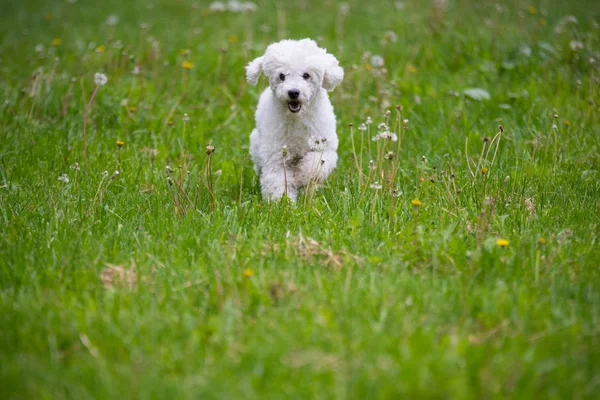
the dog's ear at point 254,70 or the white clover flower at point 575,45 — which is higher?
the white clover flower at point 575,45

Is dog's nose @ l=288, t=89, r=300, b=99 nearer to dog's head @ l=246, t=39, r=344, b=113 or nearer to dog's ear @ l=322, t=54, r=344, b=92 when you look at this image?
dog's head @ l=246, t=39, r=344, b=113

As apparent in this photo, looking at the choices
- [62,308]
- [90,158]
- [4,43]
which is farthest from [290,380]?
[4,43]

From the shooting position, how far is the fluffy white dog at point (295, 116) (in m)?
4.40

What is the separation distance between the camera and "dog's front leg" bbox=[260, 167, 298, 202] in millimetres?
4461

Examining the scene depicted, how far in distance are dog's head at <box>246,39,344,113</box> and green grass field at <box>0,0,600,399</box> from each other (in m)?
0.63

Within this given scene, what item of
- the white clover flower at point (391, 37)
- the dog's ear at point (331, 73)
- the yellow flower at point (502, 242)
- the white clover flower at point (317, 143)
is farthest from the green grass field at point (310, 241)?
the dog's ear at point (331, 73)

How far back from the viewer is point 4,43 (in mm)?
8344

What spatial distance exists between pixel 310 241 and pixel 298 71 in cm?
152

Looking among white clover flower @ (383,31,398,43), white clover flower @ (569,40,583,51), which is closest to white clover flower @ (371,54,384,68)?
white clover flower @ (383,31,398,43)

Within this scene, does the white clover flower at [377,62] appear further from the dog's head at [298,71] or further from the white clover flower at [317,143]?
the white clover flower at [317,143]

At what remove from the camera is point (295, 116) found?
4535 mm

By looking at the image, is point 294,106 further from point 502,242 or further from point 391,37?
point 391,37

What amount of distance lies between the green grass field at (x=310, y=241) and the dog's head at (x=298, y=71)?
625 mm

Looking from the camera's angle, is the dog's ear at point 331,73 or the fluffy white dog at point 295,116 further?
the dog's ear at point 331,73
